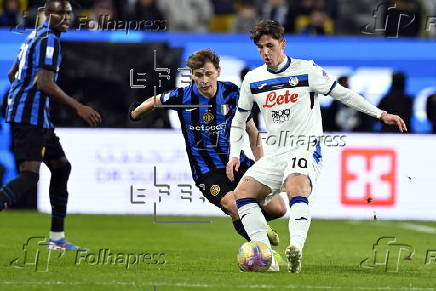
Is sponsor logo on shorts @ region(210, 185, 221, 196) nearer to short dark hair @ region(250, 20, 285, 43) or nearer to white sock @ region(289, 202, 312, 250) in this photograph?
white sock @ region(289, 202, 312, 250)

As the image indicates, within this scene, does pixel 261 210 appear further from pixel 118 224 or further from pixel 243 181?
pixel 118 224

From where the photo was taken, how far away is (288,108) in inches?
352

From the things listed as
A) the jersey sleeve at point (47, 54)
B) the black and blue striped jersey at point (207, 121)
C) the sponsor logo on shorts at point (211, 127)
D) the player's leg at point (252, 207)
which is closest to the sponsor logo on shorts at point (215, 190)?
the black and blue striped jersey at point (207, 121)

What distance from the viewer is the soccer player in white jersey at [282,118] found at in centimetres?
887

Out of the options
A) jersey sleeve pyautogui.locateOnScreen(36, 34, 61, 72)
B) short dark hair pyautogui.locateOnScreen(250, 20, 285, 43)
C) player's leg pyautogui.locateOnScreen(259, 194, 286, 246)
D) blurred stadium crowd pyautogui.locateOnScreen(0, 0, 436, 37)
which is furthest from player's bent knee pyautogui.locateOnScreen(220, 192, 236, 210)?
blurred stadium crowd pyautogui.locateOnScreen(0, 0, 436, 37)

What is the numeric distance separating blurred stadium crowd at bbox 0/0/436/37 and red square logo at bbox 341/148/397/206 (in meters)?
2.02

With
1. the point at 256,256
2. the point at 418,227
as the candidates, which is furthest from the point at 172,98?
the point at 418,227

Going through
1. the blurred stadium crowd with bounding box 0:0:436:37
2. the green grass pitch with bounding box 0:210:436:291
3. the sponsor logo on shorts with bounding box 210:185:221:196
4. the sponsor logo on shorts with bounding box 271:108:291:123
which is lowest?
the green grass pitch with bounding box 0:210:436:291

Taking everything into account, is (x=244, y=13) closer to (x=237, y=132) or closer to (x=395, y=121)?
(x=237, y=132)

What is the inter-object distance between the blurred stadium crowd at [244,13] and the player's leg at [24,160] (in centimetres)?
633

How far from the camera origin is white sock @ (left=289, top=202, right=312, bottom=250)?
28.1 feet

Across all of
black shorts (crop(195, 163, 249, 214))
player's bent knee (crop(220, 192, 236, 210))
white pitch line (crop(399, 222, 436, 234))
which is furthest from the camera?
white pitch line (crop(399, 222, 436, 234))

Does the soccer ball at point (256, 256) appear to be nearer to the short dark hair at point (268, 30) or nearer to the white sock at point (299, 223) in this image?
the white sock at point (299, 223)

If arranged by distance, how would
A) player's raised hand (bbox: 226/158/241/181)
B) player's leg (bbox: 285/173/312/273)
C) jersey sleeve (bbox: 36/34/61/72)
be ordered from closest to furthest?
player's leg (bbox: 285/173/312/273) → player's raised hand (bbox: 226/158/241/181) → jersey sleeve (bbox: 36/34/61/72)
